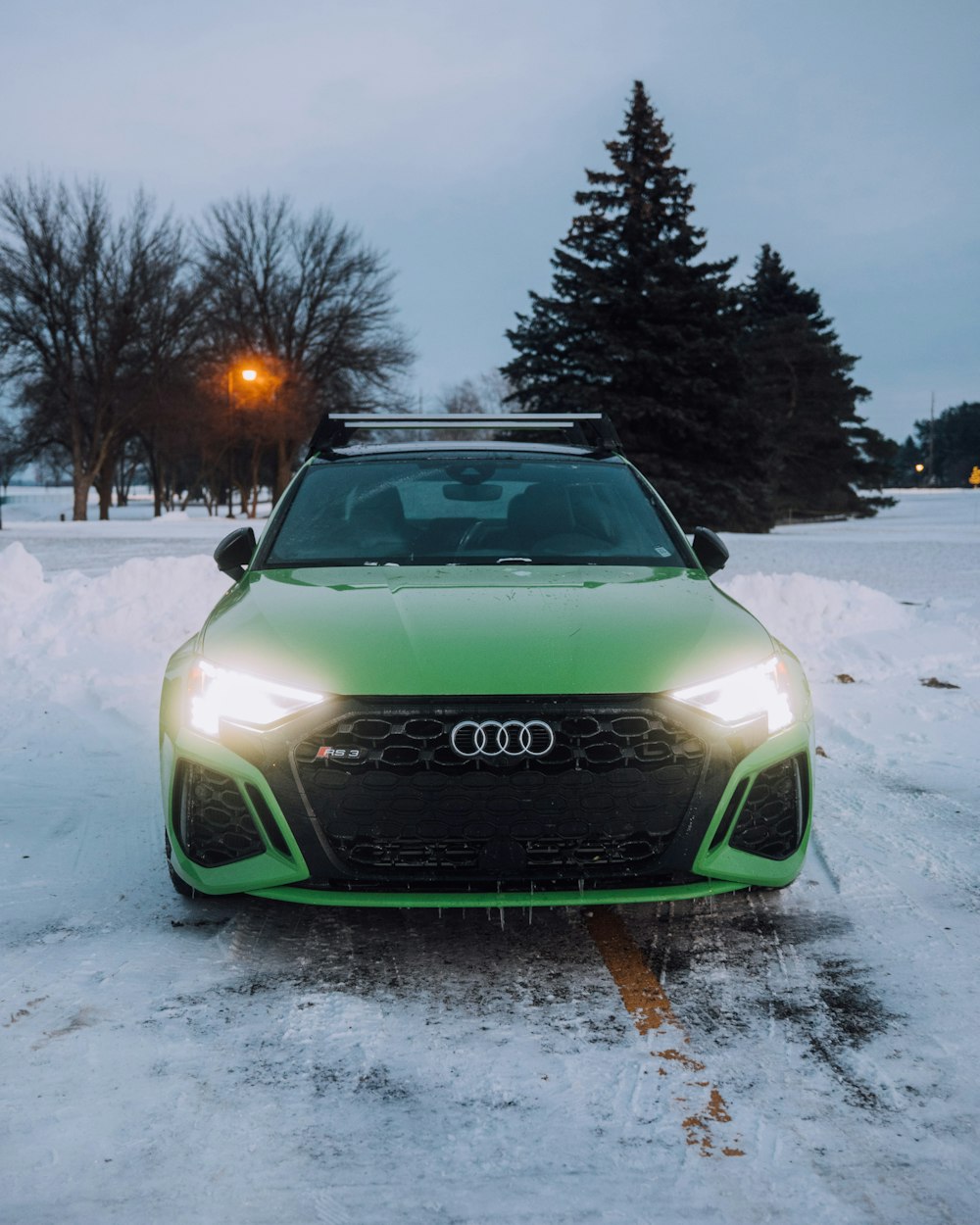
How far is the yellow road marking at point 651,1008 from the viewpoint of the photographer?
99.3 inches

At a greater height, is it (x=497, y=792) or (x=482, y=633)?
(x=482, y=633)

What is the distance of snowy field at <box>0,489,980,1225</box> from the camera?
2299 mm

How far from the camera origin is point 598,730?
10.3 feet

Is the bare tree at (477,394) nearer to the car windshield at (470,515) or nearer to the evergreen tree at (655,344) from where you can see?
the evergreen tree at (655,344)

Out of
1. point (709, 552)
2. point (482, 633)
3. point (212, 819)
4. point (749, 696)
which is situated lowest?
point (212, 819)

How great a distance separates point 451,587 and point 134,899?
150 centimetres

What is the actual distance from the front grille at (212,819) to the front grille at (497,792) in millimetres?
248

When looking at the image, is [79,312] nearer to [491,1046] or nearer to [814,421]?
[814,421]

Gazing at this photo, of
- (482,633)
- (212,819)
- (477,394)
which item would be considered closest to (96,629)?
(212,819)

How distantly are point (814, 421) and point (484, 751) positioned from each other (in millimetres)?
56510

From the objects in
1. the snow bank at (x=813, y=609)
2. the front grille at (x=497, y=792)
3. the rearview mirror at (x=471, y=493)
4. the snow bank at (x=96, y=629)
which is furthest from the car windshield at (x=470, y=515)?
the snow bank at (x=813, y=609)

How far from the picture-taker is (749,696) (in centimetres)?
338

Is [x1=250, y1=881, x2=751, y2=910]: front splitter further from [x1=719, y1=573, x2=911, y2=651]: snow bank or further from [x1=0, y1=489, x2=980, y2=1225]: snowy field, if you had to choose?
[x1=719, y1=573, x2=911, y2=651]: snow bank

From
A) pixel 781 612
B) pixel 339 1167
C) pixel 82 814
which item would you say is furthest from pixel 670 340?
pixel 339 1167
